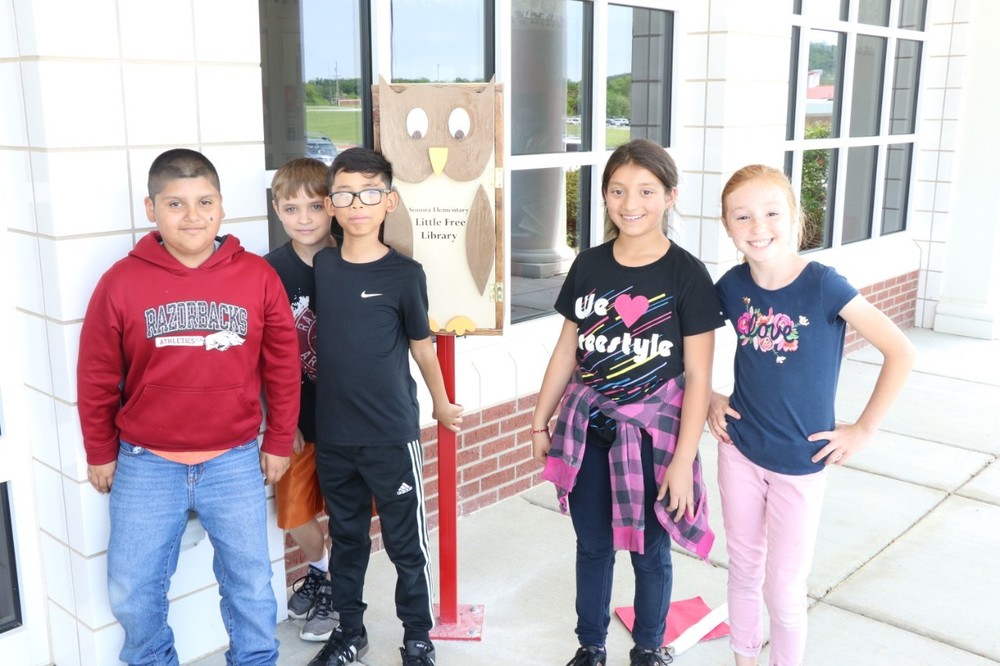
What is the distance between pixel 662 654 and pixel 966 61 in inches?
232

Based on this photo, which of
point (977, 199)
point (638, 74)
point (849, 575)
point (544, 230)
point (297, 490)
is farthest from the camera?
point (977, 199)

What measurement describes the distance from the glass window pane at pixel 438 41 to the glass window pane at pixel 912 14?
434cm

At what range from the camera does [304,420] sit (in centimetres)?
280

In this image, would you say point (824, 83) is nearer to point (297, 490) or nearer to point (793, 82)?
point (793, 82)

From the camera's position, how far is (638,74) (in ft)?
14.8

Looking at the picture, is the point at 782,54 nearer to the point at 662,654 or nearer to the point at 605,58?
the point at 605,58

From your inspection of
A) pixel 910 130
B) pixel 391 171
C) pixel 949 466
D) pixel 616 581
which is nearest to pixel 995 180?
pixel 910 130

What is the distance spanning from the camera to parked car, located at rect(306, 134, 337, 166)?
3.18 metres

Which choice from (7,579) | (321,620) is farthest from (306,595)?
(7,579)

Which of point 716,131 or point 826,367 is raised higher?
point 716,131

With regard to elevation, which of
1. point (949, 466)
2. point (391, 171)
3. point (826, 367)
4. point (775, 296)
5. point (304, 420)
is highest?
point (391, 171)

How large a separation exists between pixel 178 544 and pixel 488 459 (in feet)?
5.30

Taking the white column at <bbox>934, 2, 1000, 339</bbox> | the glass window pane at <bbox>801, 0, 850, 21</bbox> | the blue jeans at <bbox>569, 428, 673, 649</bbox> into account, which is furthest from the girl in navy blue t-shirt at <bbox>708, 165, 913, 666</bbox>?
the white column at <bbox>934, 2, 1000, 339</bbox>

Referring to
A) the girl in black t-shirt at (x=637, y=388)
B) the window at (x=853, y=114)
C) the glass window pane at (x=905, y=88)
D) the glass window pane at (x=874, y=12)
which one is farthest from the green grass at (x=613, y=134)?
the glass window pane at (x=905, y=88)
